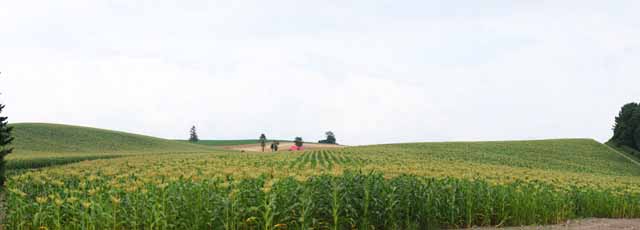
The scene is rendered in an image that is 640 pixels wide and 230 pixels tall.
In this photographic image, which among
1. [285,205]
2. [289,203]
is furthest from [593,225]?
[285,205]

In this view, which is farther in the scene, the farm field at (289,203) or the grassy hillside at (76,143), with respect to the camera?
the grassy hillside at (76,143)

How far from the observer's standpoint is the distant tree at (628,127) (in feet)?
277

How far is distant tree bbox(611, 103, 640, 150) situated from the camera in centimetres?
8431

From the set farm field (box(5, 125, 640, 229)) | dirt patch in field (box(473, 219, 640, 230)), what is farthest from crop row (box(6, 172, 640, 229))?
dirt patch in field (box(473, 219, 640, 230))

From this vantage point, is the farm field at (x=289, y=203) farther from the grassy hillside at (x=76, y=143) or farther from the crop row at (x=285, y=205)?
the grassy hillside at (x=76, y=143)

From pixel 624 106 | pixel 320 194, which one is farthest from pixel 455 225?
pixel 624 106

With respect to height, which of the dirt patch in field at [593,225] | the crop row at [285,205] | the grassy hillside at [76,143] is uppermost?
the grassy hillside at [76,143]

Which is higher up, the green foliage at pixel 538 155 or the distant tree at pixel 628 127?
the distant tree at pixel 628 127

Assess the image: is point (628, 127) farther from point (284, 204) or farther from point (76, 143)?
point (284, 204)

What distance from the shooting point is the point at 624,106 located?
91.2m

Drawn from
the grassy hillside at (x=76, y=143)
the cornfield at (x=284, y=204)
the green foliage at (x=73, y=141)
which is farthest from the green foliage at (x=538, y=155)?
the cornfield at (x=284, y=204)

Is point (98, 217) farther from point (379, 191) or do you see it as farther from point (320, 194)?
point (379, 191)

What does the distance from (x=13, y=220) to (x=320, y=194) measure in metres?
7.63

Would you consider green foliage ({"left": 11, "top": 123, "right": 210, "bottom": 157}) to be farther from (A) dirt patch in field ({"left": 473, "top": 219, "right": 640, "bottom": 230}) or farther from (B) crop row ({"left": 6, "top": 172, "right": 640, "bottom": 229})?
(A) dirt patch in field ({"left": 473, "top": 219, "right": 640, "bottom": 230})
